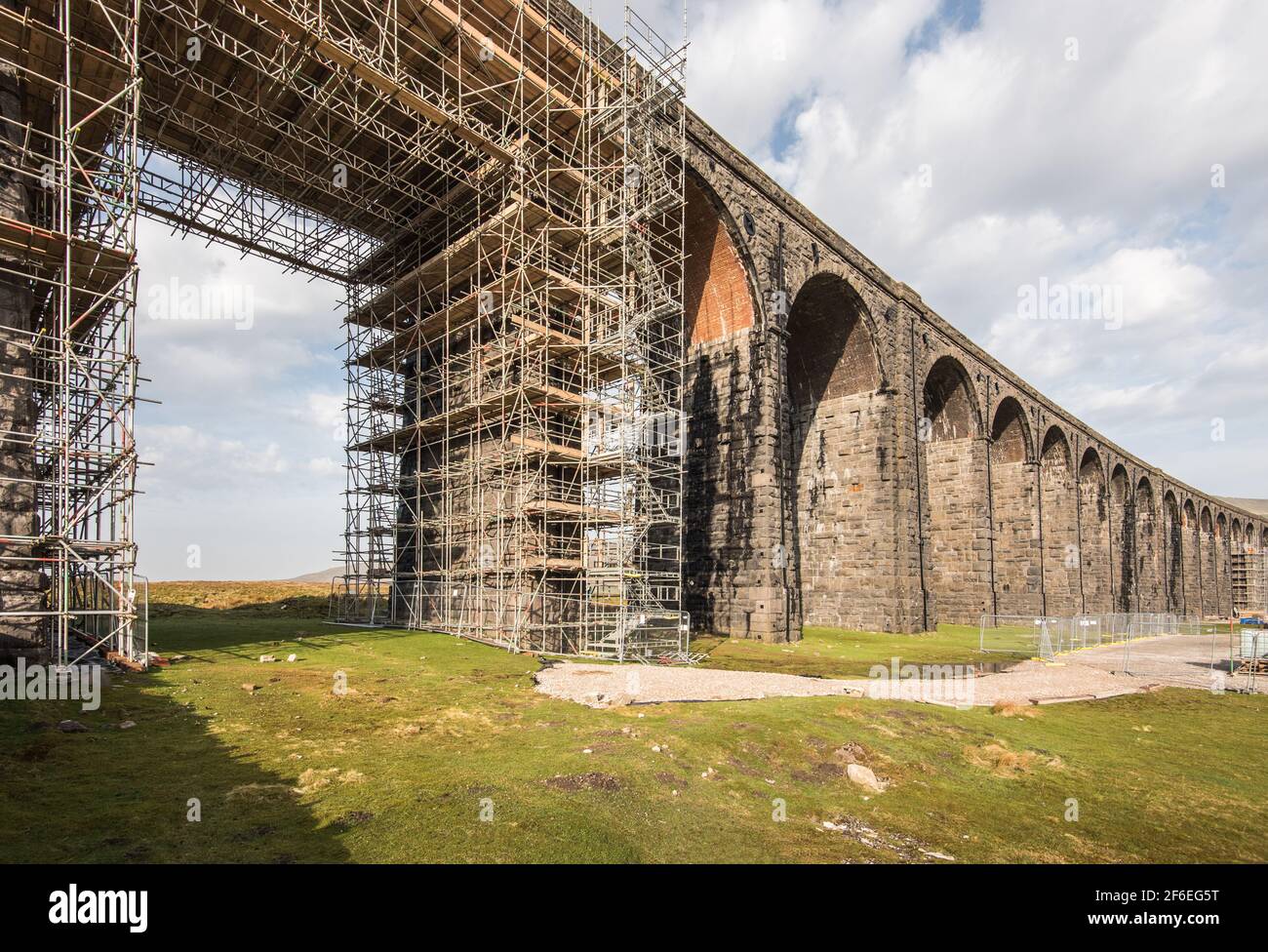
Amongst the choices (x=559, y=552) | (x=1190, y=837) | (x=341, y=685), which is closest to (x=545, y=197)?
(x=559, y=552)

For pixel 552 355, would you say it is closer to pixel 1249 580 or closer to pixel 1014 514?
pixel 1014 514

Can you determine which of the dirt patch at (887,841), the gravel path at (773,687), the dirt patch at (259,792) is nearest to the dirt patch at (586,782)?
the dirt patch at (887,841)

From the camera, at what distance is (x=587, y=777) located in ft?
21.0

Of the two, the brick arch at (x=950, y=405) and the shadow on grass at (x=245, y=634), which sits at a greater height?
the brick arch at (x=950, y=405)

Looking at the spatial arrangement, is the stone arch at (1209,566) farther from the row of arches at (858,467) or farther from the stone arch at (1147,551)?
the row of arches at (858,467)

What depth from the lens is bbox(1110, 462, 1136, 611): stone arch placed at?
49.1 meters

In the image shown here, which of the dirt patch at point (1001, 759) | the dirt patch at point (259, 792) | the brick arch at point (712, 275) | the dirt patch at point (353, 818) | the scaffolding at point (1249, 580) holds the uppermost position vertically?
the brick arch at point (712, 275)

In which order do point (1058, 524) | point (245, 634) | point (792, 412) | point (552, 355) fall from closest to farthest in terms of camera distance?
point (245, 634) → point (552, 355) → point (792, 412) → point (1058, 524)

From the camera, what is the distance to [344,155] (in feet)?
60.8

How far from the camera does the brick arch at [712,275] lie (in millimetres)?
21297

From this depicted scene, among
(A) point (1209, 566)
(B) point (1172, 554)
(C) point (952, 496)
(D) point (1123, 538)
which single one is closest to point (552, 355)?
(C) point (952, 496)

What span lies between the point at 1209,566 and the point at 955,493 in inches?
2268

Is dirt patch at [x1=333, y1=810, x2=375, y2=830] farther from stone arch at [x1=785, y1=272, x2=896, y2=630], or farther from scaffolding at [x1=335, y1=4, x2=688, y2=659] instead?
stone arch at [x1=785, y1=272, x2=896, y2=630]

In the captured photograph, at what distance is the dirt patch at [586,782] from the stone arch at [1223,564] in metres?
89.9
